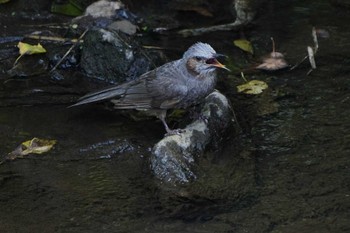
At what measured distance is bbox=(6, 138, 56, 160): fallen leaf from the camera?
17.7ft

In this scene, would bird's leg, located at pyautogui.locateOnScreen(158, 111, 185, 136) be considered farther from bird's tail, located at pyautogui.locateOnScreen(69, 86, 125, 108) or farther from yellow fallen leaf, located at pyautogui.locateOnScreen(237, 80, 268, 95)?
yellow fallen leaf, located at pyautogui.locateOnScreen(237, 80, 268, 95)

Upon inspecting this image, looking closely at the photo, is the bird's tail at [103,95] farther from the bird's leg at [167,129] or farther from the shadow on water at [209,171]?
the bird's leg at [167,129]

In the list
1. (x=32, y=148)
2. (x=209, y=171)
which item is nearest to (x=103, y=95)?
(x=32, y=148)

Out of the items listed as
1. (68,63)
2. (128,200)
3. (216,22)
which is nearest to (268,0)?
(216,22)

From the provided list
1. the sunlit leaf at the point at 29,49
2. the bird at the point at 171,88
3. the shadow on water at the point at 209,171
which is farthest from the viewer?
the sunlit leaf at the point at 29,49

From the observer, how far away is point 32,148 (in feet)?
18.0

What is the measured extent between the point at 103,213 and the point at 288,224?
1312 millimetres

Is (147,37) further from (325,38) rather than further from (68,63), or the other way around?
(325,38)

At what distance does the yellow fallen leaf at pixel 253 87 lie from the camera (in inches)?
252

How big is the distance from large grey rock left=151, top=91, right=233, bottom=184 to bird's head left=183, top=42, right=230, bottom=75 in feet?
1.28

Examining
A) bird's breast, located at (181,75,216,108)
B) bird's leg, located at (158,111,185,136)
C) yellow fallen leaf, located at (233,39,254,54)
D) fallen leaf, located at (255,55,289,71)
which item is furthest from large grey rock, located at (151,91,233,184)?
yellow fallen leaf, located at (233,39,254,54)

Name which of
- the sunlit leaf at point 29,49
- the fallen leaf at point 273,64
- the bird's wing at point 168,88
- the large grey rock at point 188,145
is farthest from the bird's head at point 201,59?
the sunlit leaf at point 29,49

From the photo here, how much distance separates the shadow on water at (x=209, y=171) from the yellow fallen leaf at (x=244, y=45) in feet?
1.94

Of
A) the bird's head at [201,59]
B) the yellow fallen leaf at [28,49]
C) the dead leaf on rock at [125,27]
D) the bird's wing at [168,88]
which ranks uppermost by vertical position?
the bird's head at [201,59]
